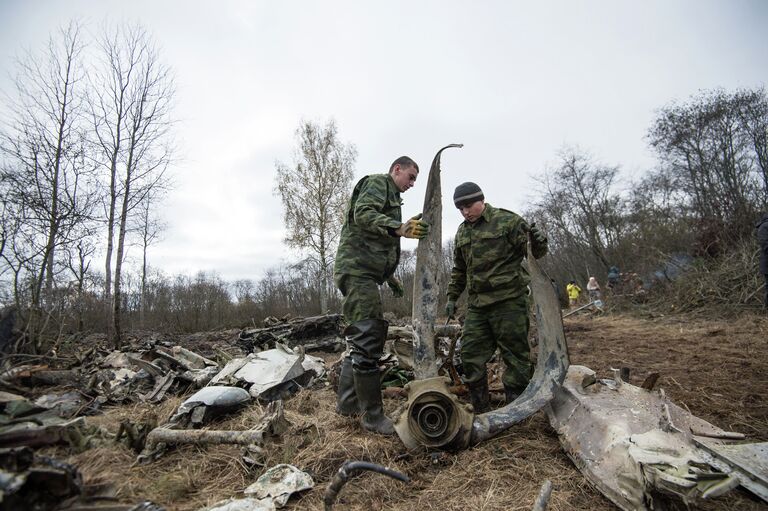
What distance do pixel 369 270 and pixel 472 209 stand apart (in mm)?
1005

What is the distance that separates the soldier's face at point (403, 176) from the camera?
2787 millimetres

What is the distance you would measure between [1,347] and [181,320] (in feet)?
41.9

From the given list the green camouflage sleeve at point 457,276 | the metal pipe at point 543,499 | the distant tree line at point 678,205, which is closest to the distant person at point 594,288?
the distant tree line at point 678,205

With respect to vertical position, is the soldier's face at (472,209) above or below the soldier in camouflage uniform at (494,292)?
above

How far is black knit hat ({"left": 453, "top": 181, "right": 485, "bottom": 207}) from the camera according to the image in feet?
9.28

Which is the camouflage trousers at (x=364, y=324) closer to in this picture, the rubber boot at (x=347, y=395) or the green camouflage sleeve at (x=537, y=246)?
the rubber boot at (x=347, y=395)

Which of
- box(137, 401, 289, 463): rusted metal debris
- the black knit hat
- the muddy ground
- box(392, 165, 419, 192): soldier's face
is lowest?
the muddy ground

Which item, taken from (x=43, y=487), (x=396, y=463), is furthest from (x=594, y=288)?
(x=43, y=487)

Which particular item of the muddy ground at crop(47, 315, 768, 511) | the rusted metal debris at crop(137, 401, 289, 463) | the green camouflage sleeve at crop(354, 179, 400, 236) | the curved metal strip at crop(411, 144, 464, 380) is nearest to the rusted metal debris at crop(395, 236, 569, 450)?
the muddy ground at crop(47, 315, 768, 511)

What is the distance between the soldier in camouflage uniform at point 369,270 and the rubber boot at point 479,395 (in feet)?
2.62

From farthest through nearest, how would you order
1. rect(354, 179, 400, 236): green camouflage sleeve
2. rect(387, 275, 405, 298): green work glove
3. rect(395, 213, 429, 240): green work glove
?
rect(387, 275, 405, 298): green work glove
rect(354, 179, 400, 236): green camouflage sleeve
rect(395, 213, 429, 240): green work glove

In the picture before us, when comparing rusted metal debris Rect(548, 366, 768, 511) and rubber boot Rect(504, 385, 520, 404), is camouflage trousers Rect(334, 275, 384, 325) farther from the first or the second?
rusted metal debris Rect(548, 366, 768, 511)

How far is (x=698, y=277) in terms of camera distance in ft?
30.8

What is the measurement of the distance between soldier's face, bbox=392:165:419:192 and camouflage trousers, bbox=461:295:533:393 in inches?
46.1
